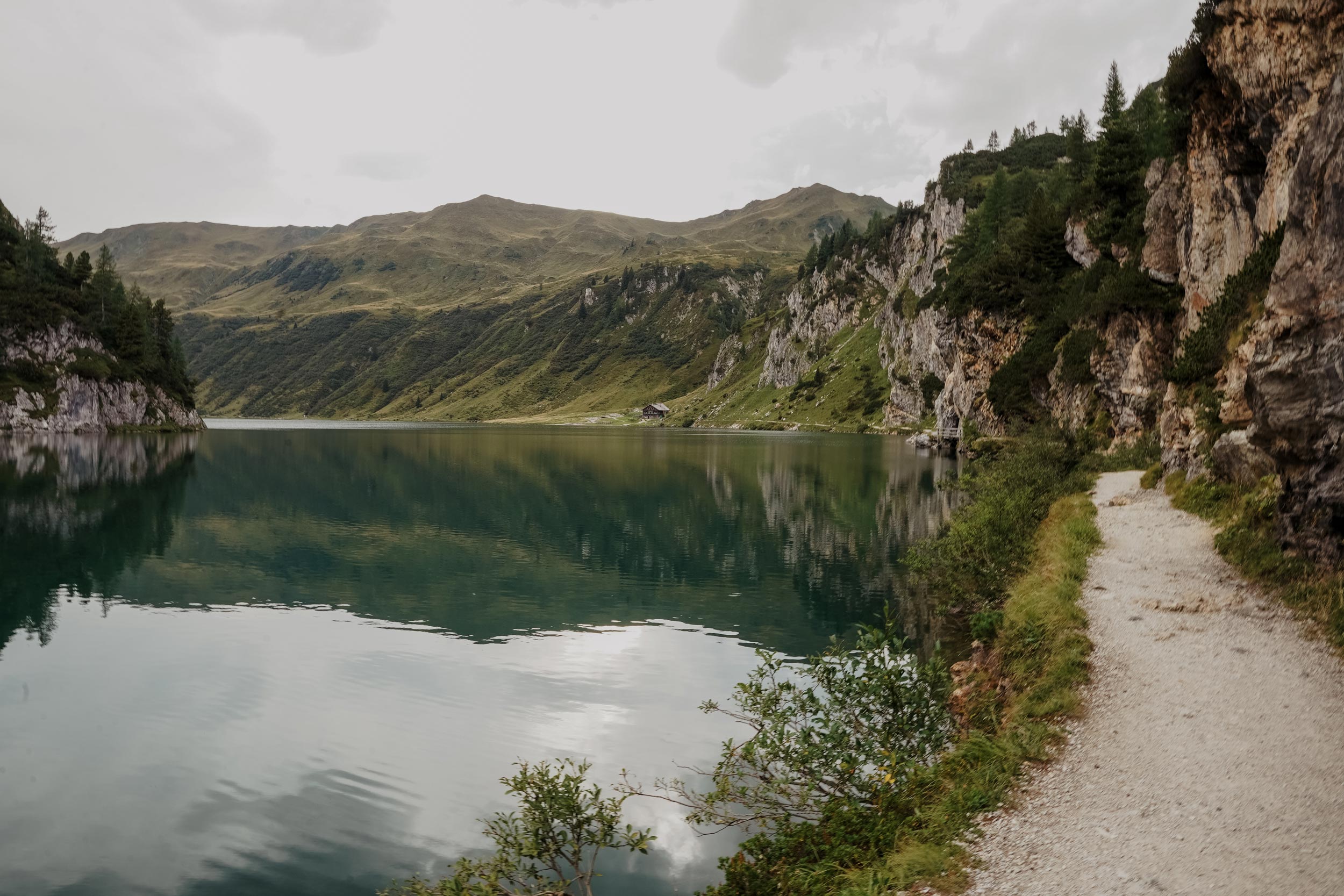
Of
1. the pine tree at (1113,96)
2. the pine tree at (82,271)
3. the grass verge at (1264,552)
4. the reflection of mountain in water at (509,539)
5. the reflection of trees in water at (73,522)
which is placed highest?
the pine tree at (1113,96)

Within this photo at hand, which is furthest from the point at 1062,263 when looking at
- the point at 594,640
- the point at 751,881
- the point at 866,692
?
the point at 751,881

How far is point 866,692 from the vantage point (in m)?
17.2

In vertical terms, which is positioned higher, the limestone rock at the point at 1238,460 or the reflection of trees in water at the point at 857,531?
the limestone rock at the point at 1238,460

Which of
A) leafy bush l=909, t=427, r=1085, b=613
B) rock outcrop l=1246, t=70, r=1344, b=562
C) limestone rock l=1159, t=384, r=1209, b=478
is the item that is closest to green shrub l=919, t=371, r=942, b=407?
limestone rock l=1159, t=384, r=1209, b=478

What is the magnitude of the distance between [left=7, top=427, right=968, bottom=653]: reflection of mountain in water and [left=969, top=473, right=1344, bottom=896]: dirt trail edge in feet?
43.9

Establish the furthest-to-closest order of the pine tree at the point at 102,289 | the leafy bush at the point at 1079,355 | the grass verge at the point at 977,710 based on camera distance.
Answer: the pine tree at the point at 102,289 → the leafy bush at the point at 1079,355 → the grass verge at the point at 977,710

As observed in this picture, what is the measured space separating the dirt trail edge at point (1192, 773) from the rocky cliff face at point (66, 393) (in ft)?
663

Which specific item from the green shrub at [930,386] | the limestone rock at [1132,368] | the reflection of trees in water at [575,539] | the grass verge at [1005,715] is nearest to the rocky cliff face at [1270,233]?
the limestone rock at [1132,368]

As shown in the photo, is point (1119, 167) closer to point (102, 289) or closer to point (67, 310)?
point (67, 310)

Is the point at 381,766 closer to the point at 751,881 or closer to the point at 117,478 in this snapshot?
the point at 751,881

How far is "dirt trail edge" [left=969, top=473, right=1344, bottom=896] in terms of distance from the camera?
30.7 feet

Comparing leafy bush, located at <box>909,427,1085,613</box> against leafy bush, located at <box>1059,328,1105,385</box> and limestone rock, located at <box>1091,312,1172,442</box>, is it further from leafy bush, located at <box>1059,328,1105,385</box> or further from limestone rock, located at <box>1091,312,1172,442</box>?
leafy bush, located at <box>1059,328,1105,385</box>

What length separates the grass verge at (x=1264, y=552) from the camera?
17.5m

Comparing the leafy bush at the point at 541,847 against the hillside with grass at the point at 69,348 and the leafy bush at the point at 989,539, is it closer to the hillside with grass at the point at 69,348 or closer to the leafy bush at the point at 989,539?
the leafy bush at the point at 989,539
